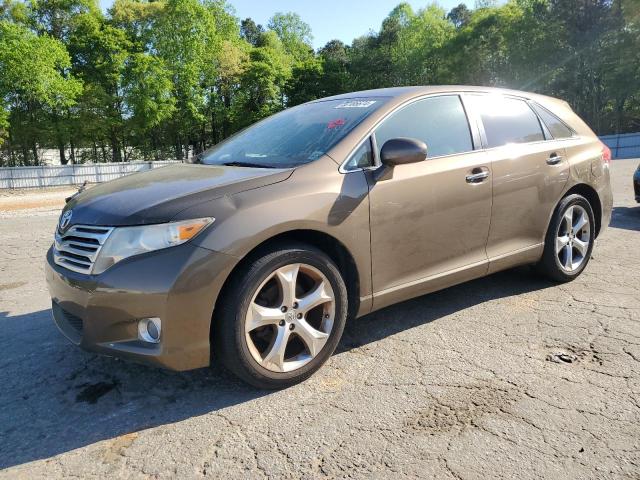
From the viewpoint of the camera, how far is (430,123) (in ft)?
11.4

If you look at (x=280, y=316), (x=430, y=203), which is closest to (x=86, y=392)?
(x=280, y=316)

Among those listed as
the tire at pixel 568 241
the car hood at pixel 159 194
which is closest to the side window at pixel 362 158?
the car hood at pixel 159 194

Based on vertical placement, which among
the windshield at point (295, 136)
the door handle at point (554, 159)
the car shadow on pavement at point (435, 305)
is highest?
the windshield at point (295, 136)

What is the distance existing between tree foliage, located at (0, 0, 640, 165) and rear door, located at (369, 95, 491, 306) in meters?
30.2

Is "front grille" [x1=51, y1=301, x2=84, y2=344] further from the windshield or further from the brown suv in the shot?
the windshield

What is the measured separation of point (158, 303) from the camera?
237cm

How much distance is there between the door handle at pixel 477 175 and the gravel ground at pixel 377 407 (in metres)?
1.03

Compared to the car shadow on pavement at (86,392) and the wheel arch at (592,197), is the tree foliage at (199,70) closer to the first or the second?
the car shadow on pavement at (86,392)

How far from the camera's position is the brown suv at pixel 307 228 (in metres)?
2.43

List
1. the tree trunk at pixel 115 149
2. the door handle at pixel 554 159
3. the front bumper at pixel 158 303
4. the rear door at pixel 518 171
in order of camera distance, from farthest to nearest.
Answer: the tree trunk at pixel 115 149, the door handle at pixel 554 159, the rear door at pixel 518 171, the front bumper at pixel 158 303

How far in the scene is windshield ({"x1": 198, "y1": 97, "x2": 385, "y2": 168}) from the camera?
314 centimetres

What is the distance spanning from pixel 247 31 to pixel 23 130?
6603cm

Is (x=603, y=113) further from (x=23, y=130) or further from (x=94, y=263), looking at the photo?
(x=94, y=263)

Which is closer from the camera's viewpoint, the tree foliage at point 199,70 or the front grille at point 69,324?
the front grille at point 69,324
